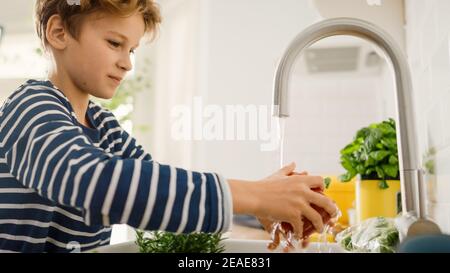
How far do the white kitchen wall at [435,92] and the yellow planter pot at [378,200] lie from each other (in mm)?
135

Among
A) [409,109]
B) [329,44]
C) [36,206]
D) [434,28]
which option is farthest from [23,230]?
[329,44]

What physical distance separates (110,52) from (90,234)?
211 millimetres

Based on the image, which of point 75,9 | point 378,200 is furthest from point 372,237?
point 75,9

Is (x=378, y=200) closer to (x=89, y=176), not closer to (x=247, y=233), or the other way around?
(x=247, y=233)

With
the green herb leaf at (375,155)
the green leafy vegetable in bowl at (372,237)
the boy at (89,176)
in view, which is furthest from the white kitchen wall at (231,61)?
the boy at (89,176)

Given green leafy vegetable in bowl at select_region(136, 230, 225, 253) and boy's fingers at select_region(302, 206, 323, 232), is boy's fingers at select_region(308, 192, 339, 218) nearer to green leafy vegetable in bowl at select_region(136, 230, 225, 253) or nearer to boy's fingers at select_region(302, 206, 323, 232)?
boy's fingers at select_region(302, 206, 323, 232)

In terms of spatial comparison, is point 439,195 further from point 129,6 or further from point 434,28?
point 129,6

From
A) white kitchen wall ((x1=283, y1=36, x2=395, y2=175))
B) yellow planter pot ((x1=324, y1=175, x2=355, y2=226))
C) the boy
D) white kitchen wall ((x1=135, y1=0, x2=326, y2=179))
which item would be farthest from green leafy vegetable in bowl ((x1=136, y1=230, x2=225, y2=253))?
white kitchen wall ((x1=283, y1=36, x2=395, y2=175))

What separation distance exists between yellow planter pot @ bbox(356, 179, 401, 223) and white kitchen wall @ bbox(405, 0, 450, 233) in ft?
0.44

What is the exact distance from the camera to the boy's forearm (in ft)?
1.20

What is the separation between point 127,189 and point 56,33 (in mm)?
284

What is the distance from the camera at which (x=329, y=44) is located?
166 centimetres

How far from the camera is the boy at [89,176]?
1.14ft

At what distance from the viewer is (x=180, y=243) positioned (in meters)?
0.47
